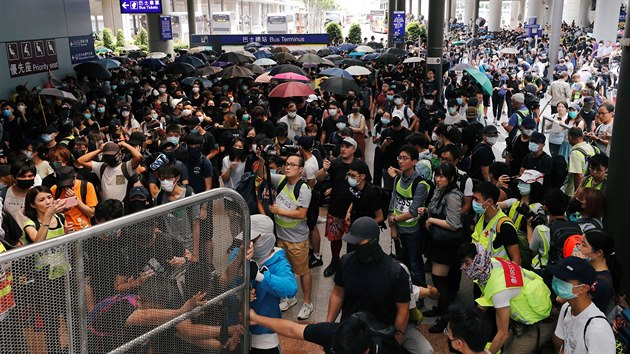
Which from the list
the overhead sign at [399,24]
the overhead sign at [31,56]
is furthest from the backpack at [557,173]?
the overhead sign at [399,24]

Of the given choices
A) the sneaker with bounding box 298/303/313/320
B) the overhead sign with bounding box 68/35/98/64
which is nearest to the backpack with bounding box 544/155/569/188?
the sneaker with bounding box 298/303/313/320

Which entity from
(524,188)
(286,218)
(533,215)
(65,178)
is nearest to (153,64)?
(65,178)

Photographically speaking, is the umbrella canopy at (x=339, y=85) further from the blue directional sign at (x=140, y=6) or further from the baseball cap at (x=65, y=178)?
the blue directional sign at (x=140, y=6)

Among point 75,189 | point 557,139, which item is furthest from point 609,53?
point 75,189

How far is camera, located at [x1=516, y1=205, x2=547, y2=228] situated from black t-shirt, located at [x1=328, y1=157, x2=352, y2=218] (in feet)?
6.42

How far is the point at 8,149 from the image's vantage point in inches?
421

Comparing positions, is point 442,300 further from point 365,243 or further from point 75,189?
point 75,189

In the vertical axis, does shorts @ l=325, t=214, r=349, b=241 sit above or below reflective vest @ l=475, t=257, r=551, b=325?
below

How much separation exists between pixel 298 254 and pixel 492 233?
214 cm

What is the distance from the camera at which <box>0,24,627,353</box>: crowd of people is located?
364cm

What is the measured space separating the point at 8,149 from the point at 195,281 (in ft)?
27.5

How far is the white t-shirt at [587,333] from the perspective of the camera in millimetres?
3941

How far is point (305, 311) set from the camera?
6.96 m

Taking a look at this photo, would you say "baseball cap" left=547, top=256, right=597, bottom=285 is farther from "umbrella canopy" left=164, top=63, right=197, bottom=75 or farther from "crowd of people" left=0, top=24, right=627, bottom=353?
"umbrella canopy" left=164, top=63, right=197, bottom=75
